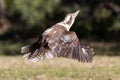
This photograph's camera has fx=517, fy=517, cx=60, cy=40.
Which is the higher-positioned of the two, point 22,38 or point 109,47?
point 22,38

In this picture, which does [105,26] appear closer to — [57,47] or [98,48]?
[98,48]

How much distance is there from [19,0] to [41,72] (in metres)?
10.9

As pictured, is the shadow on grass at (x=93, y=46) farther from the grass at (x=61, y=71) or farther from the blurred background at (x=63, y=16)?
the grass at (x=61, y=71)

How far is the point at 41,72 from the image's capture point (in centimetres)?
937

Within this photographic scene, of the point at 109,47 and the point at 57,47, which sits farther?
the point at 109,47

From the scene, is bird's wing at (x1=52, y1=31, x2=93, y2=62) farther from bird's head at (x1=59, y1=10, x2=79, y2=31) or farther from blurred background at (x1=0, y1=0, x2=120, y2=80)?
blurred background at (x1=0, y1=0, x2=120, y2=80)

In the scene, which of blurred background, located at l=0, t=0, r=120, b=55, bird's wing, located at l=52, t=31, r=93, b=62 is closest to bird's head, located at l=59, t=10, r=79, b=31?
bird's wing, located at l=52, t=31, r=93, b=62

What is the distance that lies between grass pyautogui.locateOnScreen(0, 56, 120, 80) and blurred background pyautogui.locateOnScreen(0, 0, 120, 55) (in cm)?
651

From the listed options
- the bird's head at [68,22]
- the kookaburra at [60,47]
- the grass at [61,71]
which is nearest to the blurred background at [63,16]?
the grass at [61,71]

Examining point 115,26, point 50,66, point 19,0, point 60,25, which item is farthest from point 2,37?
point 60,25

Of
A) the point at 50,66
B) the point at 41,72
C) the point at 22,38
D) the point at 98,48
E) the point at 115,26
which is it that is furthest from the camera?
the point at 22,38

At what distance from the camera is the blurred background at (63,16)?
733 inches

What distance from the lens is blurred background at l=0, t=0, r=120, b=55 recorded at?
1861 centimetres

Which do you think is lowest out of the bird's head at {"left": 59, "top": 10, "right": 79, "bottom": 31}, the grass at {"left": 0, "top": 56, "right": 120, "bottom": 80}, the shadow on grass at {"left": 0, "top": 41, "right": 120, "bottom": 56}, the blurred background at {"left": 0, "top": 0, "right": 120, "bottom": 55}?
the grass at {"left": 0, "top": 56, "right": 120, "bottom": 80}
